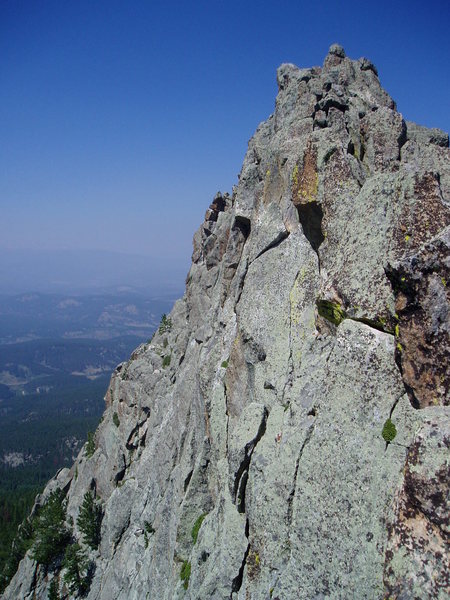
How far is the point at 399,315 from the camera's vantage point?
14.9 meters

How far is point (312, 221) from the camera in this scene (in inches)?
940

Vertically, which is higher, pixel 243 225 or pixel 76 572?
pixel 243 225

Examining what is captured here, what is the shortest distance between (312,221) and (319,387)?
10508mm

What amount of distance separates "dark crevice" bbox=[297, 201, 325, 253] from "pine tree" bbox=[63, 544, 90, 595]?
49.4m

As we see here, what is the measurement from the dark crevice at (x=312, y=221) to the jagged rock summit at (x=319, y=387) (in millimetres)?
123

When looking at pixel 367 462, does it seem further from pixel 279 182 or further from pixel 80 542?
pixel 80 542

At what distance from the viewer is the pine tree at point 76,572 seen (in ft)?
157

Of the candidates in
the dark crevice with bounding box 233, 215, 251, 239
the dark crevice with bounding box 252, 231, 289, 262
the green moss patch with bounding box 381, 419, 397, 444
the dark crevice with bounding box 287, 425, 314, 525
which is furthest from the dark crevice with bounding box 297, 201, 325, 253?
the green moss patch with bounding box 381, 419, 397, 444

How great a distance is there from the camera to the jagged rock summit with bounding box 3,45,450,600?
13.8 meters

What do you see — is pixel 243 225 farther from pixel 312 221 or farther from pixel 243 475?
pixel 243 475

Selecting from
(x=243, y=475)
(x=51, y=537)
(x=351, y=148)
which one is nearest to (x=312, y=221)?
(x=351, y=148)

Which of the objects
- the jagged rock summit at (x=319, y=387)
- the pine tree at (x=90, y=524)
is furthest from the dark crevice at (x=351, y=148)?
the pine tree at (x=90, y=524)

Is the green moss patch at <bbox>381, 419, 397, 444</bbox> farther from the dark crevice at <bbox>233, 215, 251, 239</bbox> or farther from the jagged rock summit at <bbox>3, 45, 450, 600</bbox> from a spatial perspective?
the dark crevice at <bbox>233, 215, 251, 239</bbox>

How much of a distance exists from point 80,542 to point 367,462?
55.5m
